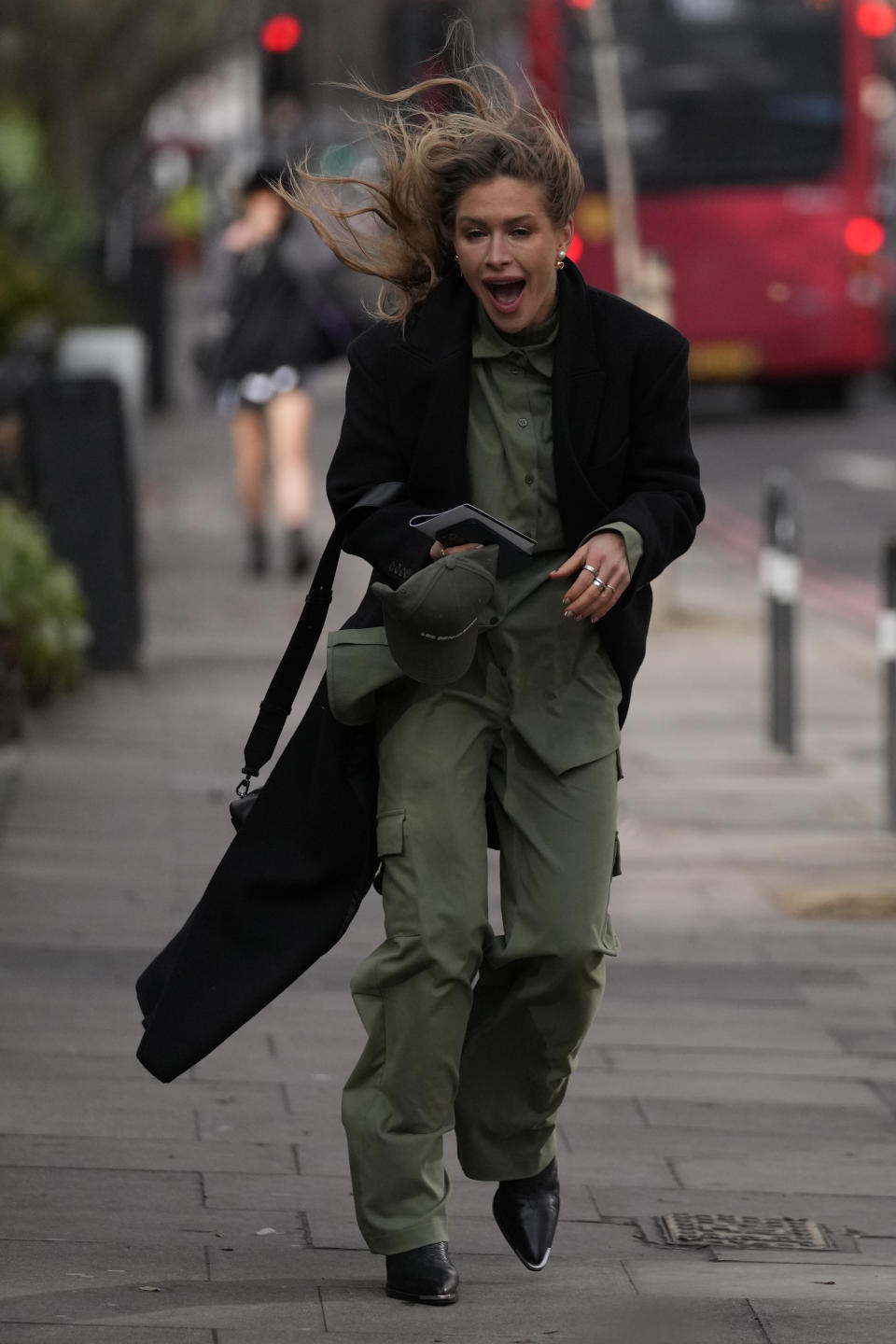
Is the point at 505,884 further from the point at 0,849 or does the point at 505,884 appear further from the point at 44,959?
the point at 0,849

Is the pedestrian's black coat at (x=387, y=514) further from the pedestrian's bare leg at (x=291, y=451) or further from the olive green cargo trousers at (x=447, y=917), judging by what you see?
the pedestrian's bare leg at (x=291, y=451)

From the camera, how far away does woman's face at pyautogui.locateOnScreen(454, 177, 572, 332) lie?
3682 millimetres

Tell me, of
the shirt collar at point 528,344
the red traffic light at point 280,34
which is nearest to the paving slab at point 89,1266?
the shirt collar at point 528,344

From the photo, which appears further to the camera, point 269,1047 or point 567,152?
point 269,1047

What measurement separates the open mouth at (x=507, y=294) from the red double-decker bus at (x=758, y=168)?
59.9 feet

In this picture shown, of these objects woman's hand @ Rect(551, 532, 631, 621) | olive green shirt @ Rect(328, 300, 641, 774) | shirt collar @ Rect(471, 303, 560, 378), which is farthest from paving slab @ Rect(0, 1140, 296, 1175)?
shirt collar @ Rect(471, 303, 560, 378)

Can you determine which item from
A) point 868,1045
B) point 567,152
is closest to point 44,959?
point 868,1045

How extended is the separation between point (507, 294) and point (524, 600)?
45cm

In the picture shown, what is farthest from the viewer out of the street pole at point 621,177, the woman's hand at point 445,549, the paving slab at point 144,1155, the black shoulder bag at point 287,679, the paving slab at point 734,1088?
the street pole at point 621,177

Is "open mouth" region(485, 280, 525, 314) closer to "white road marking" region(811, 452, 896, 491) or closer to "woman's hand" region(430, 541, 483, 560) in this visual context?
"woman's hand" region(430, 541, 483, 560)

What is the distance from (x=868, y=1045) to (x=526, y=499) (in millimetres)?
2252

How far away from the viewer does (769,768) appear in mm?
9000

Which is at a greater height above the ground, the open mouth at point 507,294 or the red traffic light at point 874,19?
the open mouth at point 507,294

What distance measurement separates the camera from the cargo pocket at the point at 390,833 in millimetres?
3719
